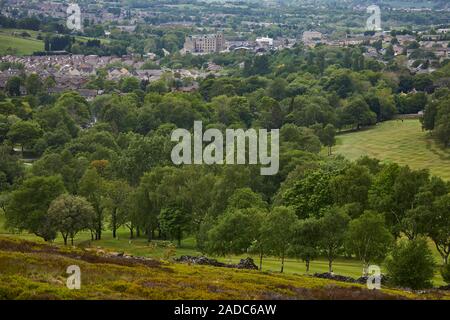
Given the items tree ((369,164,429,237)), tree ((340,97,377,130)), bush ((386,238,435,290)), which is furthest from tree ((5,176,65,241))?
tree ((340,97,377,130))

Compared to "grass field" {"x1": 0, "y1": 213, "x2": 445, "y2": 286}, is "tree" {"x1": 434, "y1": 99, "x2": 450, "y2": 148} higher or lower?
higher

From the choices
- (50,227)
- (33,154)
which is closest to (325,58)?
(33,154)

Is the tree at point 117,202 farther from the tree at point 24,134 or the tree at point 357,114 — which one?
the tree at point 357,114

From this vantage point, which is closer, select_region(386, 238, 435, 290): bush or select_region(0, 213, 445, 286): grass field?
select_region(386, 238, 435, 290): bush

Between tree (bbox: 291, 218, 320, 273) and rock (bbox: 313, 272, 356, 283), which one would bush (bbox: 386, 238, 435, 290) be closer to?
rock (bbox: 313, 272, 356, 283)

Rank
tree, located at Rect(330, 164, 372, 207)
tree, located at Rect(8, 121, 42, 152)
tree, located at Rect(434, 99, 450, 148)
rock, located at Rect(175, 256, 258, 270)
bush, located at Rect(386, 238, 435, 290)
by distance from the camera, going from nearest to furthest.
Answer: bush, located at Rect(386, 238, 435, 290)
rock, located at Rect(175, 256, 258, 270)
tree, located at Rect(330, 164, 372, 207)
tree, located at Rect(434, 99, 450, 148)
tree, located at Rect(8, 121, 42, 152)

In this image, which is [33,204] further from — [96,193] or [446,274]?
[446,274]

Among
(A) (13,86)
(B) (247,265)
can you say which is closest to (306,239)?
(B) (247,265)
